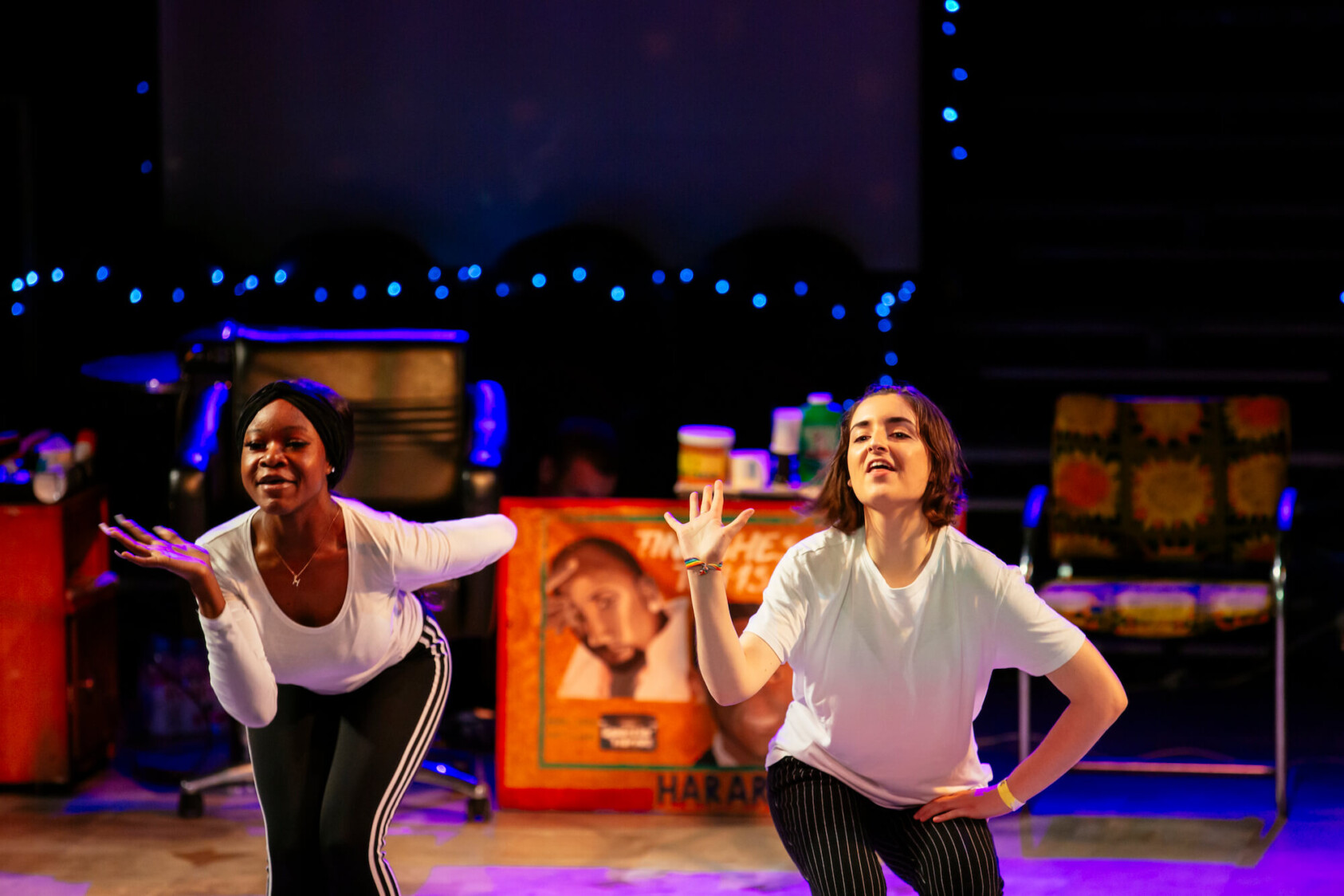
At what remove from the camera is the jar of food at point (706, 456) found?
152 inches

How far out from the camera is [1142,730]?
443 centimetres

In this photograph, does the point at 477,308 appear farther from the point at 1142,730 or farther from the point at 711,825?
the point at 1142,730

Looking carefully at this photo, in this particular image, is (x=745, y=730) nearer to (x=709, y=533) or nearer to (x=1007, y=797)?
(x=1007, y=797)

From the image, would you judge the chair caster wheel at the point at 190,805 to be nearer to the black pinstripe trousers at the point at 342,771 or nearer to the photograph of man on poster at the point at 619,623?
the photograph of man on poster at the point at 619,623

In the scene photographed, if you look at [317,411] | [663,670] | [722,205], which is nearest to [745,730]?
[663,670]

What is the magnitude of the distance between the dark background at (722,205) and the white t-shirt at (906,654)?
2.68 m

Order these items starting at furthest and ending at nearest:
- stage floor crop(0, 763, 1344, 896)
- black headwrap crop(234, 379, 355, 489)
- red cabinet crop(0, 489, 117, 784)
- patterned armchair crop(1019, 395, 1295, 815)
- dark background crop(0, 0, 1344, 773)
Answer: dark background crop(0, 0, 1344, 773)
patterned armchair crop(1019, 395, 1295, 815)
red cabinet crop(0, 489, 117, 784)
stage floor crop(0, 763, 1344, 896)
black headwrap crop(234, 379, 355, 489)

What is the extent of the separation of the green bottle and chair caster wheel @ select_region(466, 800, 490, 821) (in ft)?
3.71

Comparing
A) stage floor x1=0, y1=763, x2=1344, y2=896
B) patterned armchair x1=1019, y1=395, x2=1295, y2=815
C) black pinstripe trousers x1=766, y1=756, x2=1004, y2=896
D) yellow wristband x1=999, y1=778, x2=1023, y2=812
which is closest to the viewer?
black pinstripe trousers x1=766, y1=756, x2=1004, y2=896

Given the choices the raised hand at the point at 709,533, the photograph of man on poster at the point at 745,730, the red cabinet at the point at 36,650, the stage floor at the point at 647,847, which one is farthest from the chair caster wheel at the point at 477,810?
the raised hand at the point at 709,533

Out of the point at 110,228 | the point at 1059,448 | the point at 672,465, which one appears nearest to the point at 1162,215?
the point at 1059,448

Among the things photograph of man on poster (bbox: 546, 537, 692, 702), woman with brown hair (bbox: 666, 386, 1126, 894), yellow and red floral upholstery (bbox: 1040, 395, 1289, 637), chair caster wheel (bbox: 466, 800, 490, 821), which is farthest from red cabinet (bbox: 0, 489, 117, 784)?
yellow and red floral upholstery (bbox: 1040, 395, 1289, 637)

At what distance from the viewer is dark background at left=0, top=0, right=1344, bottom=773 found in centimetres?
520

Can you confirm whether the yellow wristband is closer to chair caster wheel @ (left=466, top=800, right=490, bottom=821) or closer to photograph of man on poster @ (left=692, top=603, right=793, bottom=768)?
photograph of man on poster @ (left=692, top=603, right=793, bottom=768)
